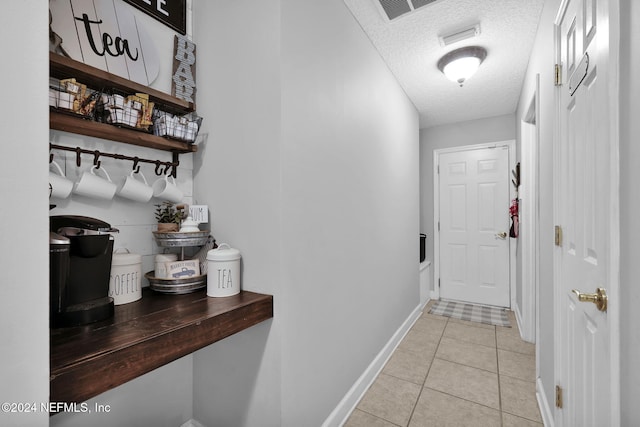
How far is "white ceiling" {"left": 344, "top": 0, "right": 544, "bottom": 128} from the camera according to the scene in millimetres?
1855

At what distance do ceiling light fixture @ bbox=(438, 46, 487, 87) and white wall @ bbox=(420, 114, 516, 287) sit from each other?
65.7 inches

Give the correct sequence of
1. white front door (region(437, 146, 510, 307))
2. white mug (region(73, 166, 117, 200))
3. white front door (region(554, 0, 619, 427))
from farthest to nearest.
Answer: white front door (region(437, 146, 510, 307)), white mug (region(73, 166, 117, 200)), white front door (region(554, 0, 619, 427))

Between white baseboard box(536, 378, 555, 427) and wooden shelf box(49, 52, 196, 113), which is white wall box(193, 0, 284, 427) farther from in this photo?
white baseboard box(536, 378, 555, 427)

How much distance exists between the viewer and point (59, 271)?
33.6 inches

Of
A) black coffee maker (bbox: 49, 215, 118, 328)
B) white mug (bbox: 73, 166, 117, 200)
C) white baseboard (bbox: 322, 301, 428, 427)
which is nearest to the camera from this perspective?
black coffee maker (bbox: 49, 215, 118, 328)

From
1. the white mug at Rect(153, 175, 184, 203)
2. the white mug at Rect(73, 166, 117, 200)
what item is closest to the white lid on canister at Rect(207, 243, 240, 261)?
the white mug at Rect(153, 175, 184, 203)

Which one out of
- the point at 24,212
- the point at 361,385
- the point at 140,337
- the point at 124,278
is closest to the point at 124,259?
the point at 124,278

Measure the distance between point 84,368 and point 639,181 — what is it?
1431 millimetres

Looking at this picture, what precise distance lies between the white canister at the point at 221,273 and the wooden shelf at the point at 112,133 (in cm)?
55

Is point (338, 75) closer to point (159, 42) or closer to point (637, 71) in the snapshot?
point (159, 42)

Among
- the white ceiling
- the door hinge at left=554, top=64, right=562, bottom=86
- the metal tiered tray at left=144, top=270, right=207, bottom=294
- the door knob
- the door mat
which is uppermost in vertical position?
the white ceiling

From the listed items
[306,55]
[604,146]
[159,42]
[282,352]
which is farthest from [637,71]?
[159,42]

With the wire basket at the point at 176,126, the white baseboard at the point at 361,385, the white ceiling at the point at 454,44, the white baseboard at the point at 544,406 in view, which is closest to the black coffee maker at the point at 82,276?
the wire basket at the point at 176,126

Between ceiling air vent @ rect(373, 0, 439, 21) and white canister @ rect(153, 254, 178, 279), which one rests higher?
ceiling air vent @ rect(373, 0, 439, 21)
